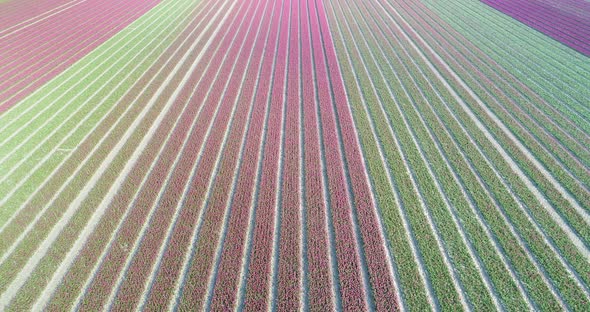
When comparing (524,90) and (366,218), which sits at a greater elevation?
(524,90)

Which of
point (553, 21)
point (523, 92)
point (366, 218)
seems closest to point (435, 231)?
point (366, 218)

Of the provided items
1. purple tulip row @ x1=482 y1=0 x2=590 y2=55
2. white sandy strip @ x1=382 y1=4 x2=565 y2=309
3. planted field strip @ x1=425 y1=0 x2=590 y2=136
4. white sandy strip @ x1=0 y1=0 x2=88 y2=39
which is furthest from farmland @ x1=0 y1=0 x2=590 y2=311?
white sandy strip @ x1=0 y1=0 x2=88 y2=39

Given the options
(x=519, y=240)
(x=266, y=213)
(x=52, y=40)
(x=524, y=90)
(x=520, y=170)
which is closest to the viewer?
(x=519, y=240)

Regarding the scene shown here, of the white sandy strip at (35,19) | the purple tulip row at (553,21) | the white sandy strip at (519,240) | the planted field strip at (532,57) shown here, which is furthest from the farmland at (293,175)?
the white sandy strip at (35,19)

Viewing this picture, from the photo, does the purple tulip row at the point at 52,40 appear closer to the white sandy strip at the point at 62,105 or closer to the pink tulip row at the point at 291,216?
the white sandy strip at the point at 62,105

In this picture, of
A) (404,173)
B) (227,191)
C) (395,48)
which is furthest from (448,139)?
(395,48)

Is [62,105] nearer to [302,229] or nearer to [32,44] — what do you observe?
[32,44]

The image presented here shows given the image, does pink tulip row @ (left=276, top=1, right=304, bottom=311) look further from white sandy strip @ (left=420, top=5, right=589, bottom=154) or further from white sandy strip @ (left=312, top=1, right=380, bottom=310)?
white sandy strip @ (left=420, top=5, right=589, bottom=154)
